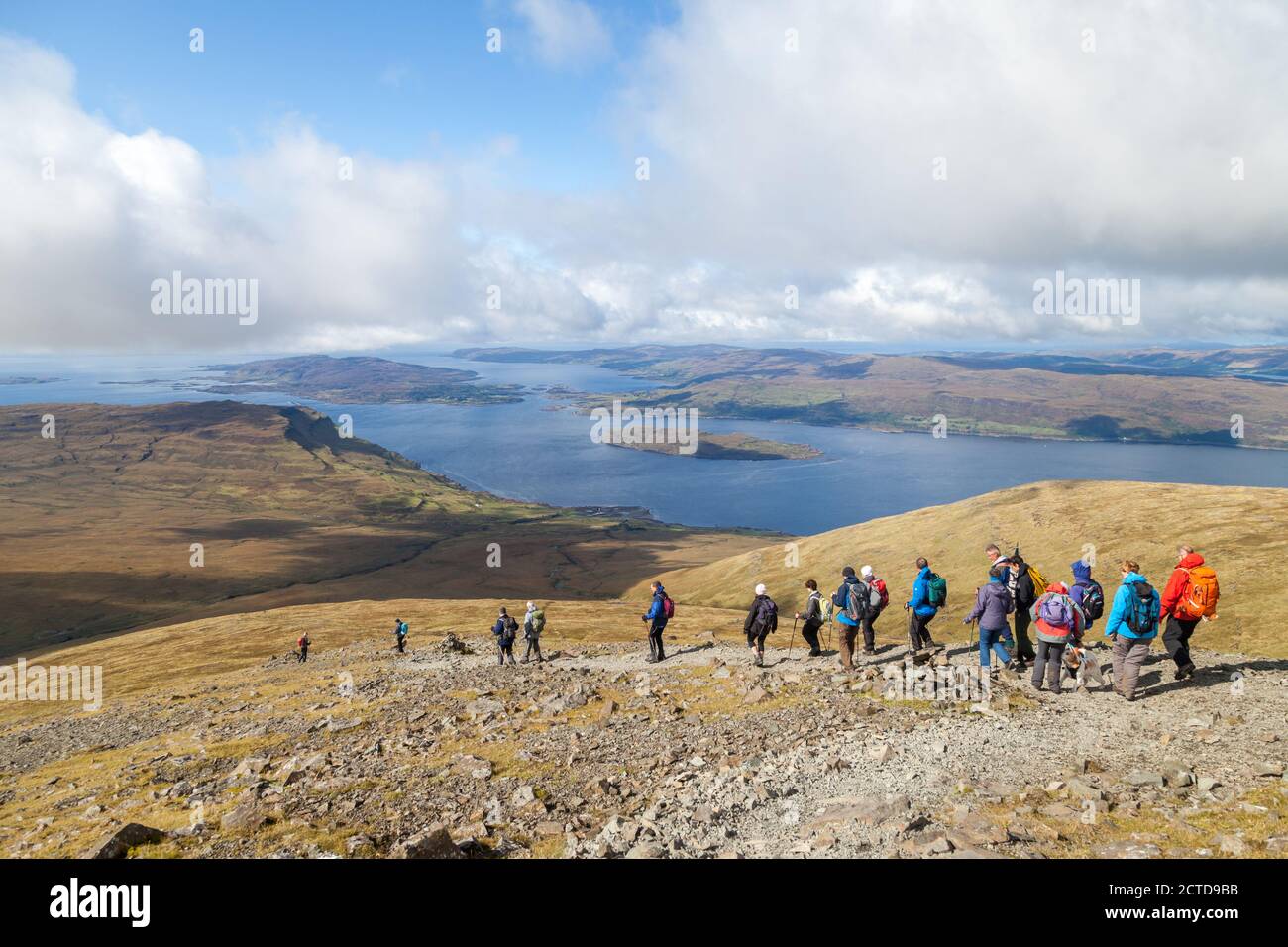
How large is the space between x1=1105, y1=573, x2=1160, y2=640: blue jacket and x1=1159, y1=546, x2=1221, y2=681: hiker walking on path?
3.09 ft

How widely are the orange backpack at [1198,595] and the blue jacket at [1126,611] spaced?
150cm

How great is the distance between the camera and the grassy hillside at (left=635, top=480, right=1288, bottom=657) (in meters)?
35.8

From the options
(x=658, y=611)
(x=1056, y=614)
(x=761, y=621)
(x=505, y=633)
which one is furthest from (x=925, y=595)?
(x=505, y=633)

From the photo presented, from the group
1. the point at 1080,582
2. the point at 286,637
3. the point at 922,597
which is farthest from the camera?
the point at 286,637

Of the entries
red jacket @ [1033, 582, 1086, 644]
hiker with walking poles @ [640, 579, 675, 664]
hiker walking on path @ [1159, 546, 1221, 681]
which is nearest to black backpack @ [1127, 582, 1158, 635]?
hiker walking on path @ [1159, 546, 1221, 681]

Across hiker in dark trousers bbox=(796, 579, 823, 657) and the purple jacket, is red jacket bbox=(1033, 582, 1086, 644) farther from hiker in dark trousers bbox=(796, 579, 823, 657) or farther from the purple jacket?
hiker in dark trousers bbox=(796, 579, 823, 657)

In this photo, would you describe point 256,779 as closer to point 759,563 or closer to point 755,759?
point 755,759

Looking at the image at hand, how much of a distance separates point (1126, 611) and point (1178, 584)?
2603 millimetres

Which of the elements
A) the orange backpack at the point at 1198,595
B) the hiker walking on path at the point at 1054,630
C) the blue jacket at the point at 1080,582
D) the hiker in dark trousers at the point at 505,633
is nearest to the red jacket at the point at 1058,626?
the hiker walking on path at the point at 1054,630

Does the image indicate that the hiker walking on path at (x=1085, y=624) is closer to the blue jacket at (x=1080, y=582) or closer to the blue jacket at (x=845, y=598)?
the blue jacket at (x=1080, y=582)

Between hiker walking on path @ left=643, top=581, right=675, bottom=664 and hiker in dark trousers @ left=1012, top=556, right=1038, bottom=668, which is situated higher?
hiker in dark trousers @ left=1012, top=556, right=1038, bottom=668

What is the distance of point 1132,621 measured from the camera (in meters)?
16.4

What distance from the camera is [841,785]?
43.8 feet

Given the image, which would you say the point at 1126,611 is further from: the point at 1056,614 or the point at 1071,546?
the point at 1071,546
